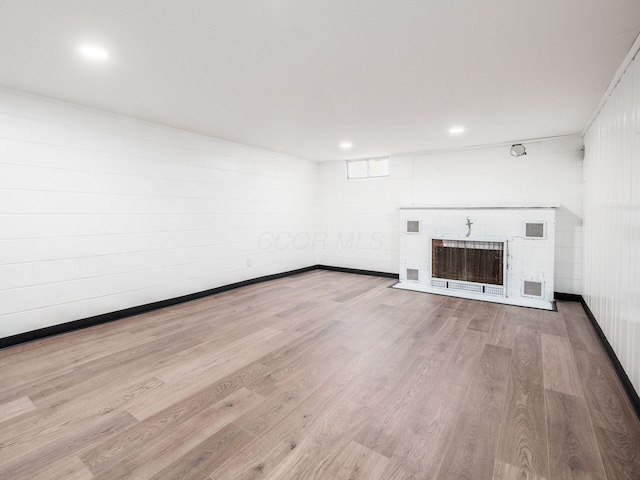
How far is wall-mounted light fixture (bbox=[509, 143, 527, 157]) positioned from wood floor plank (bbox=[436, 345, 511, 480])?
360 cm

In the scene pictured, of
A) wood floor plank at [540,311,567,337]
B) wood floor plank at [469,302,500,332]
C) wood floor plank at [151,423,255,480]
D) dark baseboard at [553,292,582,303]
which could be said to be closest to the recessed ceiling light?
wood floor plank at [151,423,255,480]

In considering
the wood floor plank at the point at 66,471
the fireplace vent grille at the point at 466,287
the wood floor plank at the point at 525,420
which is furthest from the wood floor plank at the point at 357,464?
the fireplace vent grille at the point at 466,287

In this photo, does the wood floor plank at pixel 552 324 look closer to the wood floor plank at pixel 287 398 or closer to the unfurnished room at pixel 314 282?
the unfurnished room at pixel 314 282

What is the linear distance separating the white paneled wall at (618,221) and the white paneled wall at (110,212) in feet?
15.7

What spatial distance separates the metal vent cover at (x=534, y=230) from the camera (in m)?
4.58

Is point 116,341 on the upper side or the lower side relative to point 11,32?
lower

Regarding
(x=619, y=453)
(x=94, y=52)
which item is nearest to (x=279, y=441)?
(x=619, y=453)

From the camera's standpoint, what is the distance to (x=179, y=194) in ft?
14.9

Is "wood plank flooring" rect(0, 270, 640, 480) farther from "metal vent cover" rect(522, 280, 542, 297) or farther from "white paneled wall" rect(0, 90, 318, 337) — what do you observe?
"metal vent cover" rect(522, 280, 542, 297)

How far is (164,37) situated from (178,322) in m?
2.95

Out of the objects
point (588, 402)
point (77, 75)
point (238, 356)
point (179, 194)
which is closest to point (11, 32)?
point (77, 75)

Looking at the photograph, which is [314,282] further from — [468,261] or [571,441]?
[571,441]

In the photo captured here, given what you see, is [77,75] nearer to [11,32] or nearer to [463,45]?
[11,32]

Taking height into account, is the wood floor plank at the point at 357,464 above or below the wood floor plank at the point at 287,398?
below
